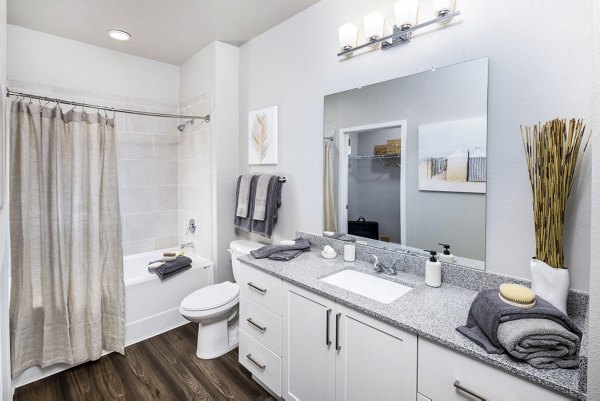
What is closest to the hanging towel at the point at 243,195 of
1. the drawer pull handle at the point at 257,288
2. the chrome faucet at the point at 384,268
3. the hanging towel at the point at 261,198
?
the hanging towel at the point at 261,198

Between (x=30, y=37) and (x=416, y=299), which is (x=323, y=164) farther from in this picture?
(x=30, y=37)

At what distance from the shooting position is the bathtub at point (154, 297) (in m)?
2.48

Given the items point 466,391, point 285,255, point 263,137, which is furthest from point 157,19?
point 466,391

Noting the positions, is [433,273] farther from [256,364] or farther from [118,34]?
[118,34]

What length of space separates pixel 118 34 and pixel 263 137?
150 centimetres

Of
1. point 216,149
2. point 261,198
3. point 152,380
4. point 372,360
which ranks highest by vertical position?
point 216,149

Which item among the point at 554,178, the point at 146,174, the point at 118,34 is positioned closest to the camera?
the point at 554,178

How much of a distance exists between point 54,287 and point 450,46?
9.48 feet

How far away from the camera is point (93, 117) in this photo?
2.27 m

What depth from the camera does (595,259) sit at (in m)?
0.76

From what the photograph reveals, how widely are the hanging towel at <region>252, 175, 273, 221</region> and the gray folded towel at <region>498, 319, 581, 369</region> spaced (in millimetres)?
1835

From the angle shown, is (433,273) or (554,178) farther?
(433,273)

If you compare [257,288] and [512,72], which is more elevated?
[512,72]

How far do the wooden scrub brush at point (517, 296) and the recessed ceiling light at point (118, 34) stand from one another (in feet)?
10.4
